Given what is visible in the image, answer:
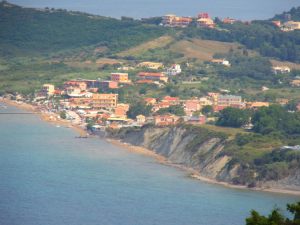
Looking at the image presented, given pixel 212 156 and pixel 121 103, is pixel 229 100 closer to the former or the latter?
pixel 121 103

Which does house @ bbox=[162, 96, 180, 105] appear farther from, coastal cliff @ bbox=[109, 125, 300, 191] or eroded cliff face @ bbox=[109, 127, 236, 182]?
eroded cliff face @ bbox=[109, 127, 236, 182]

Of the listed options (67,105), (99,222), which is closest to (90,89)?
(67,105)

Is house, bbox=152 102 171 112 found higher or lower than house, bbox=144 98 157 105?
lower

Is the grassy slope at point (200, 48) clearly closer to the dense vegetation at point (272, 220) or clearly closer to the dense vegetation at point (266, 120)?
the dense vegetation at point (266, 120)

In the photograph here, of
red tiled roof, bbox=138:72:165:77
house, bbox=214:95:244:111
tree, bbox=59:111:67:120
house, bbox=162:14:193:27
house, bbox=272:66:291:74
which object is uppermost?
house, bbox=162:14:193:27

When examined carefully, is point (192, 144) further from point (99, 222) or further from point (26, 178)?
point (99, 222)

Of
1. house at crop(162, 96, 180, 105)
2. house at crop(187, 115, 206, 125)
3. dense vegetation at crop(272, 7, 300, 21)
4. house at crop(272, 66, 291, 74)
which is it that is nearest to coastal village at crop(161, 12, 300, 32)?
dense vegetation at crop(272, 7, 300, 21)
